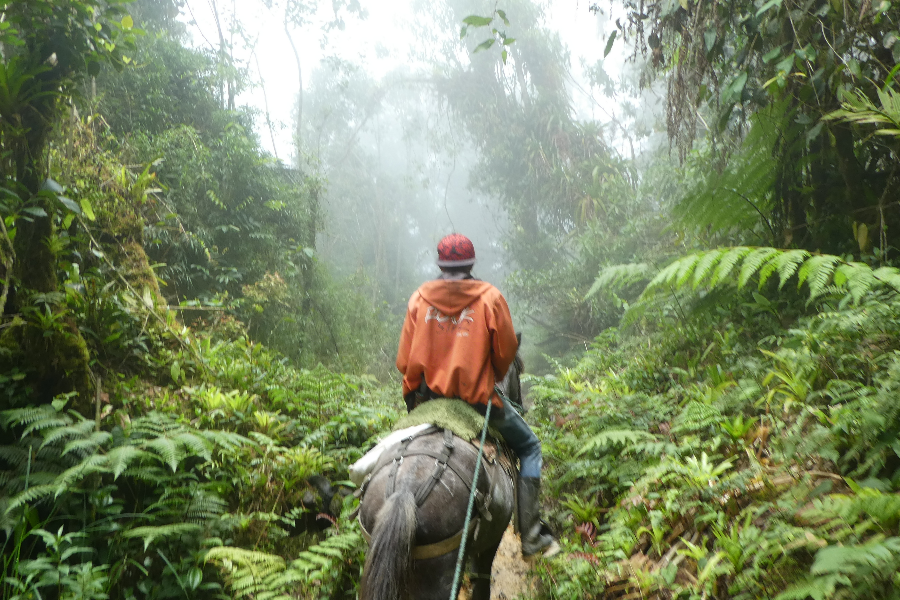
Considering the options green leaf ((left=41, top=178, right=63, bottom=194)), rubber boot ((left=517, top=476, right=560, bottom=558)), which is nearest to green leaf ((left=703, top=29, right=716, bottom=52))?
rubber boot ((left=517, top=476, right=560, bottom=558))

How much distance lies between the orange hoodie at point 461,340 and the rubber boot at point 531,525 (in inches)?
26.5

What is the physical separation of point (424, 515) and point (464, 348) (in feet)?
3.42

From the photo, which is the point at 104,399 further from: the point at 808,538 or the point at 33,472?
the point at 808,538

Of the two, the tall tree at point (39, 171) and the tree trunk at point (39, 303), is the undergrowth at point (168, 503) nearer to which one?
the tree trunk at point (39, 303)

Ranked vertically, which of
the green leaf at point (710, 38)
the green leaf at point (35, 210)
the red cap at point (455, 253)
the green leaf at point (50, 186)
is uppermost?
the green leaf at point (710, 38)

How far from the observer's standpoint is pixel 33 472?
2.65 metres

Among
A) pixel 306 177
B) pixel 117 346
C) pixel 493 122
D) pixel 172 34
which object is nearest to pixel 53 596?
pixel 117 346

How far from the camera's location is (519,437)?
322cm

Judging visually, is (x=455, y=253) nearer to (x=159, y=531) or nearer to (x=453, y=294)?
(x=453, y=294)

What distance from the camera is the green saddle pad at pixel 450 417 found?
2.56 m

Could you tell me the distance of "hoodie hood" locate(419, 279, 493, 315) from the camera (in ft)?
9.53

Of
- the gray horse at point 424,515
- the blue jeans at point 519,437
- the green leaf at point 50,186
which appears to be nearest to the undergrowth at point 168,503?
the gray horse at point 424,515

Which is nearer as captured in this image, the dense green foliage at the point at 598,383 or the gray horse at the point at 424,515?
the gray horse at the point at 424,515

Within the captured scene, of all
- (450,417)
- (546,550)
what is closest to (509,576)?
(546,550)
